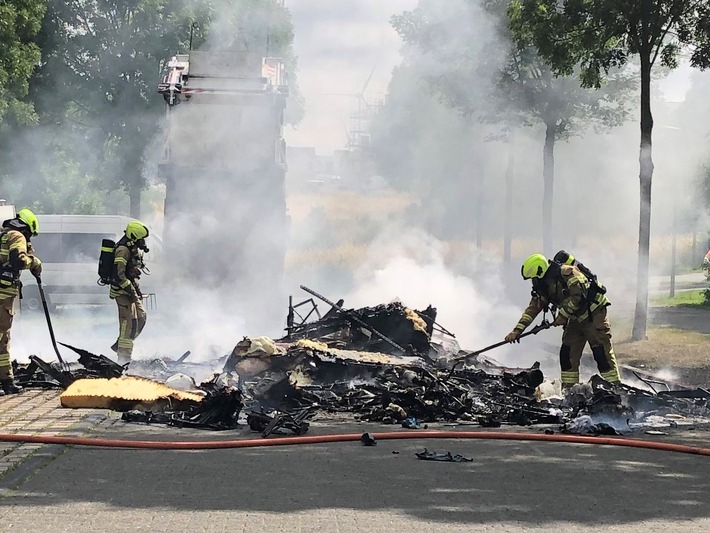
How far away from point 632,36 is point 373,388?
877 centimetres

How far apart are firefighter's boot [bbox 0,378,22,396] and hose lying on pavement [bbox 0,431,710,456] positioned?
302 cm

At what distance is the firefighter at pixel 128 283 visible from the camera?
12.2 meters

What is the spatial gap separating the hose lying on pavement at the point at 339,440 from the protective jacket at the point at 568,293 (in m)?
2.41

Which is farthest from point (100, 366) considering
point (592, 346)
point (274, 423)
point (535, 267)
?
point (592, 346)

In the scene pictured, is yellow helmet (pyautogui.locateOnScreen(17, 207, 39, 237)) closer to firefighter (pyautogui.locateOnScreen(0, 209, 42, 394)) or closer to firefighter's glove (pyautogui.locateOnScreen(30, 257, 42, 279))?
firefighter (pyautogui.locateOnScreen(0, 209, 42, 394))

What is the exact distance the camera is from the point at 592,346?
10688 millimetres

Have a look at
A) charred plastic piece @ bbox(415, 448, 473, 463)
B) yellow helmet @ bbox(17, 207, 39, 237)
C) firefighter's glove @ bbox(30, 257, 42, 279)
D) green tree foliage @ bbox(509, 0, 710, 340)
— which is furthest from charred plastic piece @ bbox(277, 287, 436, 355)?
green tree foliage @ bbox(509, 0, 710, 340)

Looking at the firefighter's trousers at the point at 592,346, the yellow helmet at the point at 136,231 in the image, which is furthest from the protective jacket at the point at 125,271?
the firefighter's trousers at the point at 592,346

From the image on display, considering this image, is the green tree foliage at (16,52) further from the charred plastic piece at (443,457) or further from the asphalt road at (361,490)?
the charred plastic piece at (443,457)

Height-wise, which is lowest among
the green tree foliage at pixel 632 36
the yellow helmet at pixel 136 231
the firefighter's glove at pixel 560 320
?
the firefighter's glove at pixel 560 320

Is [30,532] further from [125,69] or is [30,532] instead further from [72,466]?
[125,69]

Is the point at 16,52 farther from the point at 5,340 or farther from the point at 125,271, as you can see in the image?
the point at 5,340

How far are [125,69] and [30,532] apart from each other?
25.4m

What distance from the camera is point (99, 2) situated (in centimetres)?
2853
